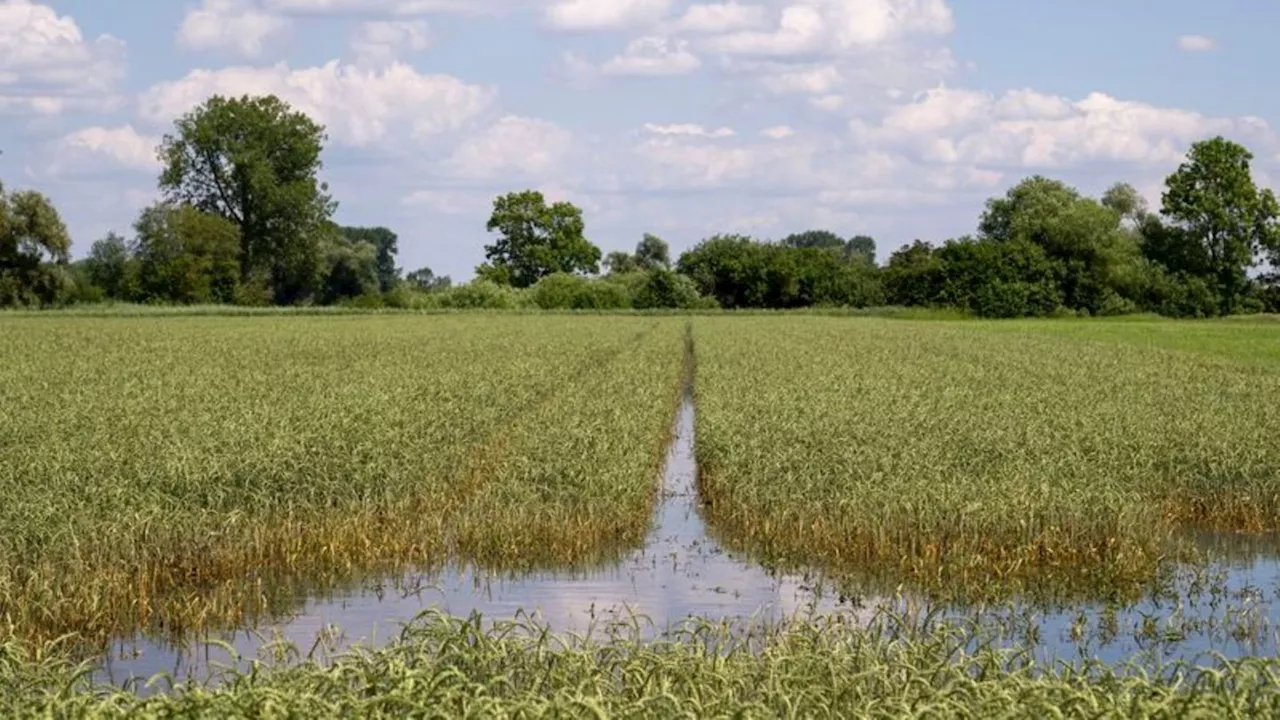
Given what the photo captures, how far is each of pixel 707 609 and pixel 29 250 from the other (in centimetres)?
8434

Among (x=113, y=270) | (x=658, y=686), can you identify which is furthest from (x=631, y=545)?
(x=113, y=270)

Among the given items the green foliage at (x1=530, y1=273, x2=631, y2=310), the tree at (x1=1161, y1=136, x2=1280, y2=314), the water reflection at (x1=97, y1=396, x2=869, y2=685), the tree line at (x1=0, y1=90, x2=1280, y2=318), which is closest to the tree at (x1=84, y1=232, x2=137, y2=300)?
the tree line at (x1=0, y1=90, x2=1280, y2=318)

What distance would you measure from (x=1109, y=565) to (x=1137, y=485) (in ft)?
10.5

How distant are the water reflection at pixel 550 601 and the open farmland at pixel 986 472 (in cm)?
82

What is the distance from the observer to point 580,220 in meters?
141

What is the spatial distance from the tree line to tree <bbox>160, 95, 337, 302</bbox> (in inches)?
4.2

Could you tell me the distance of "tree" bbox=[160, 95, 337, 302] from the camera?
352ft

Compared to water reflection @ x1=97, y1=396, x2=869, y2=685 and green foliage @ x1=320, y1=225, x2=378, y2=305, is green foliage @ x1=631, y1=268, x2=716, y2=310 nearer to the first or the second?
green foliage @ x1=320, y1=225, x2=378, y2=305

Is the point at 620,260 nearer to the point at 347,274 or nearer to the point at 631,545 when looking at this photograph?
the point at 347,274

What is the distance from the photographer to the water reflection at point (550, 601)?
11.4 metres

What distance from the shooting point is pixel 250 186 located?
352ft

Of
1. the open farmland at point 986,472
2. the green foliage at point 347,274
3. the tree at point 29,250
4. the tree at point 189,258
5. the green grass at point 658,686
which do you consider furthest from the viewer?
the green foliage at point 347,274

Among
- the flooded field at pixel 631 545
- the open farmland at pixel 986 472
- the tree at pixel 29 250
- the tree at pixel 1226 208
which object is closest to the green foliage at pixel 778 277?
the tree at pixel 1226 208

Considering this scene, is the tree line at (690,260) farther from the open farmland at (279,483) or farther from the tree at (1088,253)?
the open farmland at (279,483)
